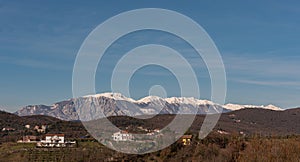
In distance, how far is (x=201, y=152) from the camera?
144 ft

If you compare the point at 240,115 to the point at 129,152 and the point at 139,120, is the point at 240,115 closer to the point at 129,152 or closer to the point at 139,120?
the point at 139,120

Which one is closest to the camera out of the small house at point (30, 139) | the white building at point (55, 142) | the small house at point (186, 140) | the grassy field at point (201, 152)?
the grassy field at point (201, 152)

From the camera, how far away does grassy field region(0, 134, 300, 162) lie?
33250 millimetres

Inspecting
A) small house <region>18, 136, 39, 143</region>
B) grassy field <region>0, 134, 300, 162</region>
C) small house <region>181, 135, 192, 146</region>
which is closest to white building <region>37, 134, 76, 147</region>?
small house <region>18, 136, 39, 143</region>

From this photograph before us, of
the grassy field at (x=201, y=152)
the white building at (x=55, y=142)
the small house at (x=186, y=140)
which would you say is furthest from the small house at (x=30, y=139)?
the small house at (x=186, y=140)

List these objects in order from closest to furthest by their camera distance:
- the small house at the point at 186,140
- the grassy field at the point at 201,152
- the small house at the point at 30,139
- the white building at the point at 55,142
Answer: the grassy field at the point at 201,152 < the small house at the point at 186,140 < the white building at the point at 55,142 < the small house at the point at 30,139

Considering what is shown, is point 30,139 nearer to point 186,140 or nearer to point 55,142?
point 55,142

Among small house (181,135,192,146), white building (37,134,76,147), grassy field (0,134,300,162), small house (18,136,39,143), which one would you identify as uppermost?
small house (18,136,39,143)

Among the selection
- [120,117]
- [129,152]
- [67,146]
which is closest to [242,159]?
[129,152]

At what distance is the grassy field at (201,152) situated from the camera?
3325cm

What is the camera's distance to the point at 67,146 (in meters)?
80.4

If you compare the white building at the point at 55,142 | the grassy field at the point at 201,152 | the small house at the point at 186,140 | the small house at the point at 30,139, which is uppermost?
the small house at the point at 30,139

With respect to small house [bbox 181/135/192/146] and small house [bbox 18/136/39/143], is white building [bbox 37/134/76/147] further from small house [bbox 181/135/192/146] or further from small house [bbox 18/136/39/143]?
small house [bbox 181/135/192/146]

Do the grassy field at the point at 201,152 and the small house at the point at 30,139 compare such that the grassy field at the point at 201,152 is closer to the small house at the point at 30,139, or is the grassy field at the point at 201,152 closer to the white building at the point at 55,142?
the white building at the point at 55,142
